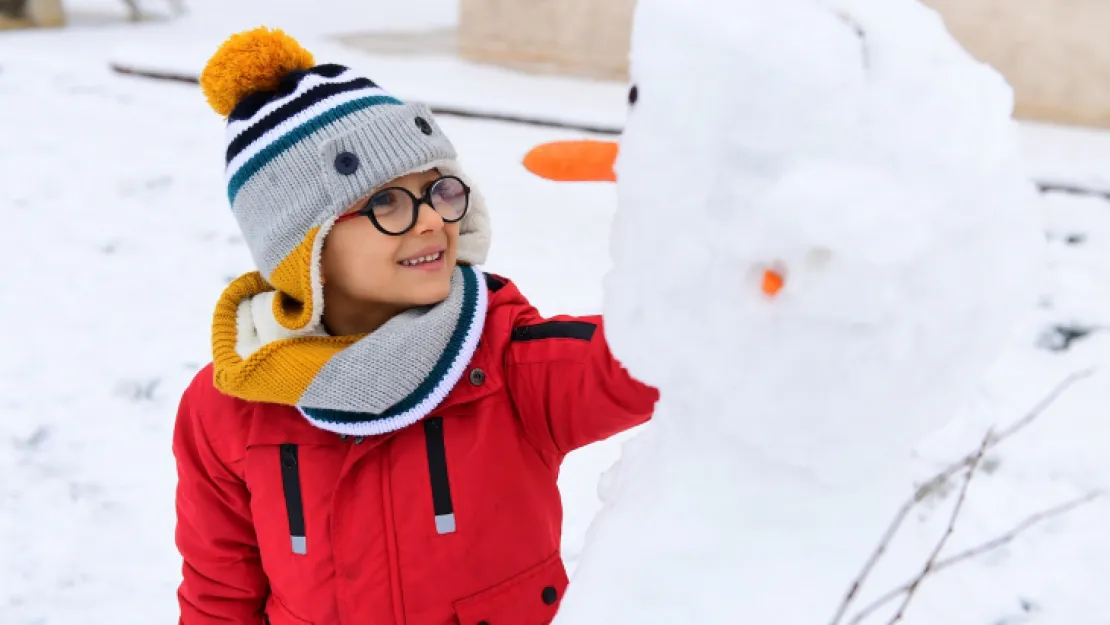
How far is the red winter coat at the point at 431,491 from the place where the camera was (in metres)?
1.13

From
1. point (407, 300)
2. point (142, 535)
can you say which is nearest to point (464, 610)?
point (407, 300)

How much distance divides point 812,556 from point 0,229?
4.04 meters

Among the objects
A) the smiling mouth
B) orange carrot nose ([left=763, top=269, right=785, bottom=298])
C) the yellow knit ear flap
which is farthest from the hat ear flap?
orange carrot nose ([left=763, top=269, right=785, bottom=298])

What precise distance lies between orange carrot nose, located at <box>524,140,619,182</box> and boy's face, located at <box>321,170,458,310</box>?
420mm

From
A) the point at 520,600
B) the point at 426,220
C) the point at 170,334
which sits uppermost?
the point at 426,220

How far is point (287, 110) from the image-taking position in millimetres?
1147

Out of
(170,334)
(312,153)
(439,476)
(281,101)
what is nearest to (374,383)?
(439,476)

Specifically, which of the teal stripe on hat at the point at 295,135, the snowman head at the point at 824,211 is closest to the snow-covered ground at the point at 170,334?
the teal stripe on hat at the point at 295,135

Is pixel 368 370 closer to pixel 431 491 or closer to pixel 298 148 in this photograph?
pixel 431 491

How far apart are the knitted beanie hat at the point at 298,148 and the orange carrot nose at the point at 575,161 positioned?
1.47 feet

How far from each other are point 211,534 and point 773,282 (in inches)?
42.0

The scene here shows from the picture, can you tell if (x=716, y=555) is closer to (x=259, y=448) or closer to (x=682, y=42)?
(x=682, y=42)

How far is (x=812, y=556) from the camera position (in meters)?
0.61

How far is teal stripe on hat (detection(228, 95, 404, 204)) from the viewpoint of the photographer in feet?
3.71
